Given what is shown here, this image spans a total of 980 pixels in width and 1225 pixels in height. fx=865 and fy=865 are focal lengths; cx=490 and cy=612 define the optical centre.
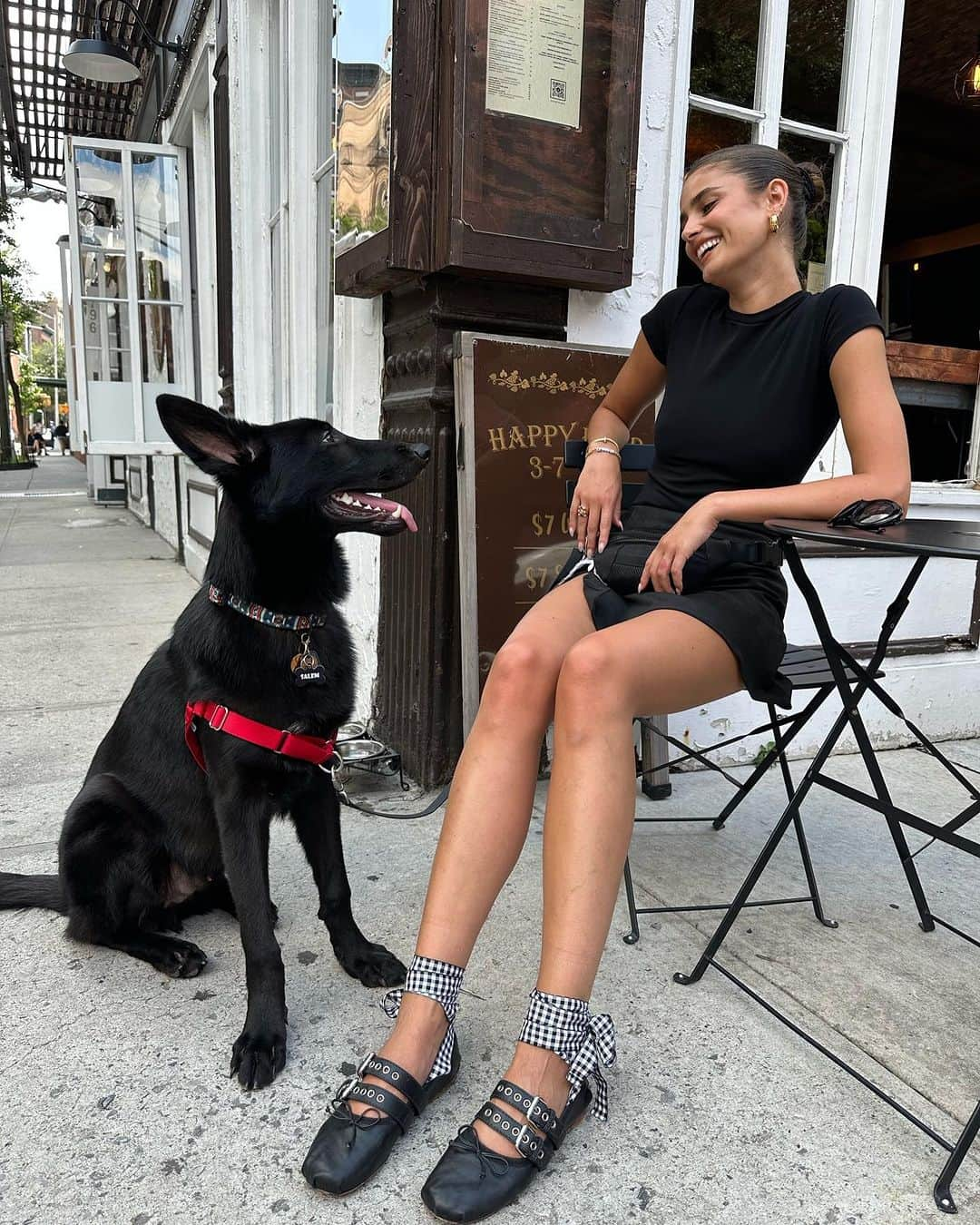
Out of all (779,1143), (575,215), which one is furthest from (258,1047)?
(575,215)

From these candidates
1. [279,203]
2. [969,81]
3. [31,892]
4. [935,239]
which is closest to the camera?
[31,892]

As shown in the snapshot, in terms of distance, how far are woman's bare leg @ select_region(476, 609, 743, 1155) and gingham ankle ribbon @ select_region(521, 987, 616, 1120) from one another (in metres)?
0.02

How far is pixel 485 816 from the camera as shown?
154 cm

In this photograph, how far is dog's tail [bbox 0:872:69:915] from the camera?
200 cm

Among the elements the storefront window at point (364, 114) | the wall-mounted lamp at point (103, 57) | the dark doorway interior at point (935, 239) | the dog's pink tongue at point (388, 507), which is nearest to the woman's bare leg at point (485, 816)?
the dog's pink tongue at point (388, 507)

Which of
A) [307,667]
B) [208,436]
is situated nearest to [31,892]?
[307,667]

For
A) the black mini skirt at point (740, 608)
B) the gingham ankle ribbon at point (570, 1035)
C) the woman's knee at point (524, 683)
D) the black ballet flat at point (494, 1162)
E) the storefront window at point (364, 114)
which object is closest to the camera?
the black ballet flat at point (494, 1162)

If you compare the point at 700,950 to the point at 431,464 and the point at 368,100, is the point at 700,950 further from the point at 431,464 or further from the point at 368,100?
the point at 368,100

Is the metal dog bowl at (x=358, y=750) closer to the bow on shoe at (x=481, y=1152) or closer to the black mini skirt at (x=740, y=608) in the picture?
the black mini skirt at (x=740, y=608)

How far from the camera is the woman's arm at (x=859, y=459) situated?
5.51 ft

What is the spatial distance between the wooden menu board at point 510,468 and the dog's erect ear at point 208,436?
0.96 meters

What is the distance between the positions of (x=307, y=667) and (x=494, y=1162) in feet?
3.02

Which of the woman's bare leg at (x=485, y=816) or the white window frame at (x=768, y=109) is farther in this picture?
the white window frame at (x=768, y=109)

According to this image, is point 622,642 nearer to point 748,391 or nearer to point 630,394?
point 748,391
